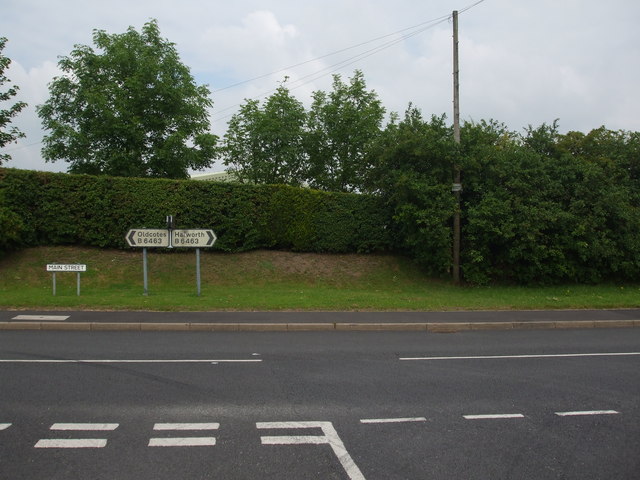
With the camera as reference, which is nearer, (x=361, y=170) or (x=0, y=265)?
(x=0, y=265)

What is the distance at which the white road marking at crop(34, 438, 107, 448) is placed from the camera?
4035mm

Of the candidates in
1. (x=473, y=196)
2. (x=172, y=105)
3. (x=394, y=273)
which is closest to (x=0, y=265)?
(x=172, y=105)

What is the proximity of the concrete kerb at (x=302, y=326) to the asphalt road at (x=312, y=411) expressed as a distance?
3.90ft

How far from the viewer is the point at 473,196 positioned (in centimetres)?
1795

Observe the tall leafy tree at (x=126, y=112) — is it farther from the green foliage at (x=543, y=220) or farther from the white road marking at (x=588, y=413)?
the white road marking at (x=588, y=413)

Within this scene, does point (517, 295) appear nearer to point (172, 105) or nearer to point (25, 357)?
point (25, 357)

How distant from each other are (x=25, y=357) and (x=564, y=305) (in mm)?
13522

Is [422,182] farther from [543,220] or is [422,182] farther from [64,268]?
[64,268]

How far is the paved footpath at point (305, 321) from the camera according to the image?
1008 cm

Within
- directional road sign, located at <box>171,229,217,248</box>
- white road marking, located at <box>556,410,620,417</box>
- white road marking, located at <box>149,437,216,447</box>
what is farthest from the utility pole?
white road marking, located at <box>149,437,216,447</box>

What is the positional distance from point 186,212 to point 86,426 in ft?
48.4

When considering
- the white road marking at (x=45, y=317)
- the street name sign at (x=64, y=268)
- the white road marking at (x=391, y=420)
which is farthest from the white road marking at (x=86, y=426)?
the street name sign at (x=64, y=268)

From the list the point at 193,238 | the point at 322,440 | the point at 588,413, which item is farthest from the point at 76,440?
the point at 193,238

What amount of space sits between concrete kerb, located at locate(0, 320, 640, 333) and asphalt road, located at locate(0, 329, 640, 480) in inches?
46.9
